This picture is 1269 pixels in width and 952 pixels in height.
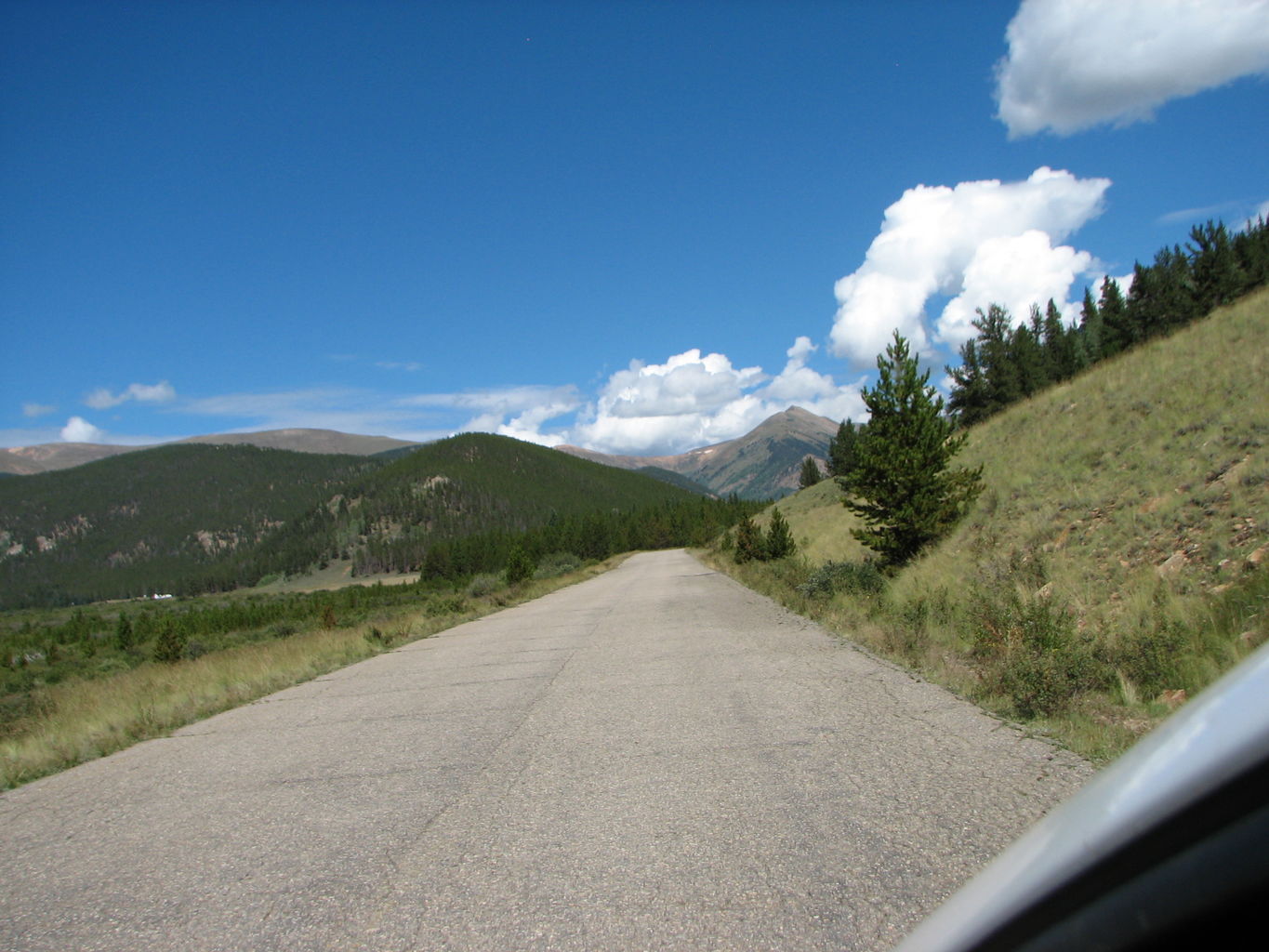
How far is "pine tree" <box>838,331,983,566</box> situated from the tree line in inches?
1432

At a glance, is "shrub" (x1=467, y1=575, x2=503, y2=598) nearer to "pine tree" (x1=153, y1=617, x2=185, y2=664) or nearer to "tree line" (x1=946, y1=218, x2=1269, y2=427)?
"pine tree" (x1=153, y1=617, x2=185, y2=664)

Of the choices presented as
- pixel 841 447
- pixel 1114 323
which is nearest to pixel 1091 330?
pixel 1114 323

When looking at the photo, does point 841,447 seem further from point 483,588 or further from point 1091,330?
point 483,588

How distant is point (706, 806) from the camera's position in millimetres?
4699

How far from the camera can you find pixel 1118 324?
62.6 meters

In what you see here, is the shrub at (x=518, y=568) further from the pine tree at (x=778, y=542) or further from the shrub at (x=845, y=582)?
the shrub at (x=845, y=582)

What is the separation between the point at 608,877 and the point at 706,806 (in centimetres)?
105

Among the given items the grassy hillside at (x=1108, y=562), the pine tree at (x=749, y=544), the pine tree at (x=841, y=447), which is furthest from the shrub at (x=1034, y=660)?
the pine tree at (x=841, y=447)

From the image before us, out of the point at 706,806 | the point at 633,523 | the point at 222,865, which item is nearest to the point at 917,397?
the point at 706,806

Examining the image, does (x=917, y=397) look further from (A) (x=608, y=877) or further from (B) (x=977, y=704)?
(A) (x=608, y=877)

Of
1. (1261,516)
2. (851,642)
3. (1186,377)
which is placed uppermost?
(1186,377)

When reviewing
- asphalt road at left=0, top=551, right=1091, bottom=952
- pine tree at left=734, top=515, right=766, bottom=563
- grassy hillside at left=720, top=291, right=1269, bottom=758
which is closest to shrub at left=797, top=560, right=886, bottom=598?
grassy hillside at left=720, top=291, right=1269, bottom=758

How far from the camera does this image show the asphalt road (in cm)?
348

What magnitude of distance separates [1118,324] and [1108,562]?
62130 millimetres
